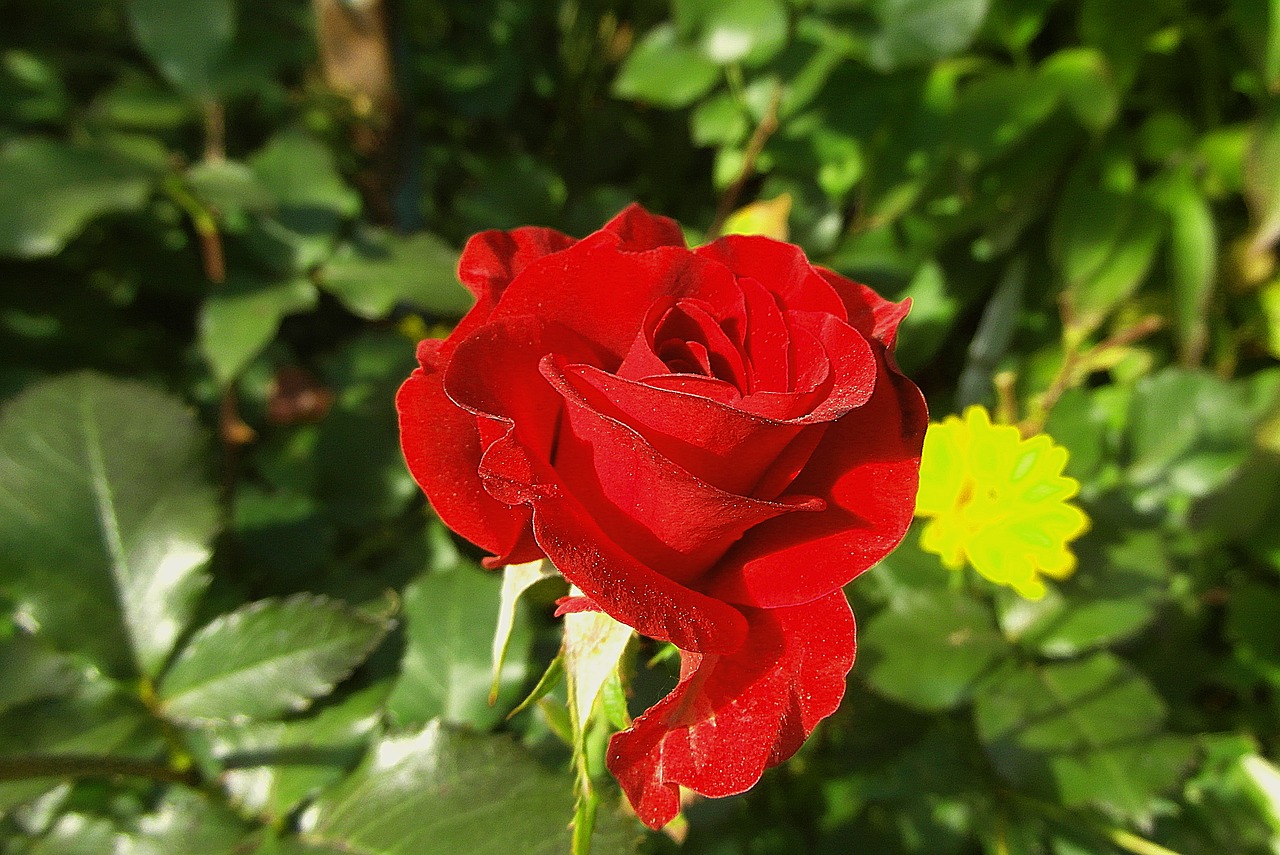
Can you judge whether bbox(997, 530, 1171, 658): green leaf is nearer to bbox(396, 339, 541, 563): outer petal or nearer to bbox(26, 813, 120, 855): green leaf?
bbox(396, 339, 541, 563): outer petal

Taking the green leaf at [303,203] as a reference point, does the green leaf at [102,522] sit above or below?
below

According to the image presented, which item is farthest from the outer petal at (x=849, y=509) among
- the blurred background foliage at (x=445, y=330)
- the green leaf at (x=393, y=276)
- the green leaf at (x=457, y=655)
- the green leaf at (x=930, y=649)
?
the green leaf at (x=393, y=276)

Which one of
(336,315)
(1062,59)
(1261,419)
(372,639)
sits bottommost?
(1261,419)

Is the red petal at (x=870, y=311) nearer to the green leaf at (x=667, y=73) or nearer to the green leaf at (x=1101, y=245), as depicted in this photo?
the green leaf at (x=667, y=73)

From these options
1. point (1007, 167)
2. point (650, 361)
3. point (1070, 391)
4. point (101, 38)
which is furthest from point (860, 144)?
point (101, 38)

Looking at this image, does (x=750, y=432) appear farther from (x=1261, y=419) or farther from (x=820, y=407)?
(x=1261, y=419)

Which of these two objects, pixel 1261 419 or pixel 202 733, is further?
pixel 1261 419

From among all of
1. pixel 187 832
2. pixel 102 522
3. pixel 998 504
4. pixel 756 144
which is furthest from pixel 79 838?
pixel 756 144

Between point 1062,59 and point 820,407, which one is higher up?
point 820,407
